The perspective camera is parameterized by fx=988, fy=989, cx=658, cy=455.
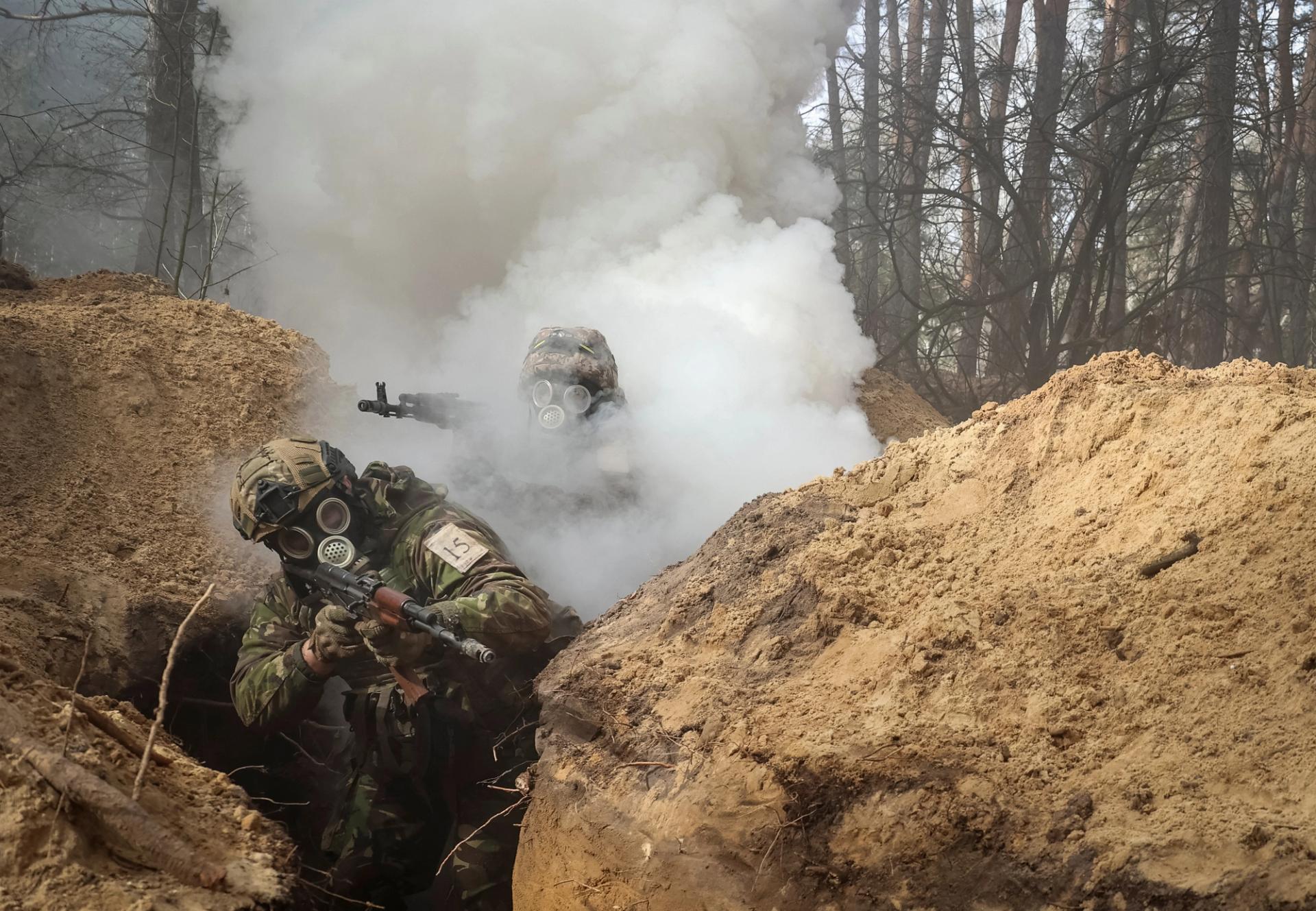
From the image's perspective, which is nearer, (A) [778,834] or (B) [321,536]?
(A) [778,834]

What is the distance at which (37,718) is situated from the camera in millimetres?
2461

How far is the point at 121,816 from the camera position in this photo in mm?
2221

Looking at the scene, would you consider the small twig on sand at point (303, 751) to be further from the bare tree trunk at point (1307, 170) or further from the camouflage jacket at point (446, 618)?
the bare tree trunk at point (1307, 170)

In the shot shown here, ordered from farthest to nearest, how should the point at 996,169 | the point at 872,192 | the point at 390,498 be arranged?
the point at 872,192, the point at 996,169, the point at 390,498

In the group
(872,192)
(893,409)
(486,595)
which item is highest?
(872,192)

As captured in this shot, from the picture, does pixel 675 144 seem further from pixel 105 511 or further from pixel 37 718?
pixel 37 718

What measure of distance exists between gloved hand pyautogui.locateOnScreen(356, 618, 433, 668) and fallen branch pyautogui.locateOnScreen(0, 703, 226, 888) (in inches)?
53.0

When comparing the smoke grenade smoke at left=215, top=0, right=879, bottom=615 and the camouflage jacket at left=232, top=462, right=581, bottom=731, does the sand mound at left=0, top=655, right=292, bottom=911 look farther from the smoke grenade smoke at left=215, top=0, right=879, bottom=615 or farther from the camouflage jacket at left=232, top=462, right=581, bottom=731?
the smoke grenade smoke at left=215, top=0, right=879, bottom=615

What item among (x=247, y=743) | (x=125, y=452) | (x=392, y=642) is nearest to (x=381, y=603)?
(x=392, y=642)

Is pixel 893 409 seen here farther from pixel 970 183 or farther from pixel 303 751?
pixel 303 751

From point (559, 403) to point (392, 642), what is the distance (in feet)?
6.53

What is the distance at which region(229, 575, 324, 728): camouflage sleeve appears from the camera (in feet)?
12.7

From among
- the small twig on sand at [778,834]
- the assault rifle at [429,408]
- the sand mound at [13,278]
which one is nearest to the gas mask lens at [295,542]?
the assault rifle at [429,408]

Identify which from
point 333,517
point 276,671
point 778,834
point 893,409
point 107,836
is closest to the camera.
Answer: point 107,836
